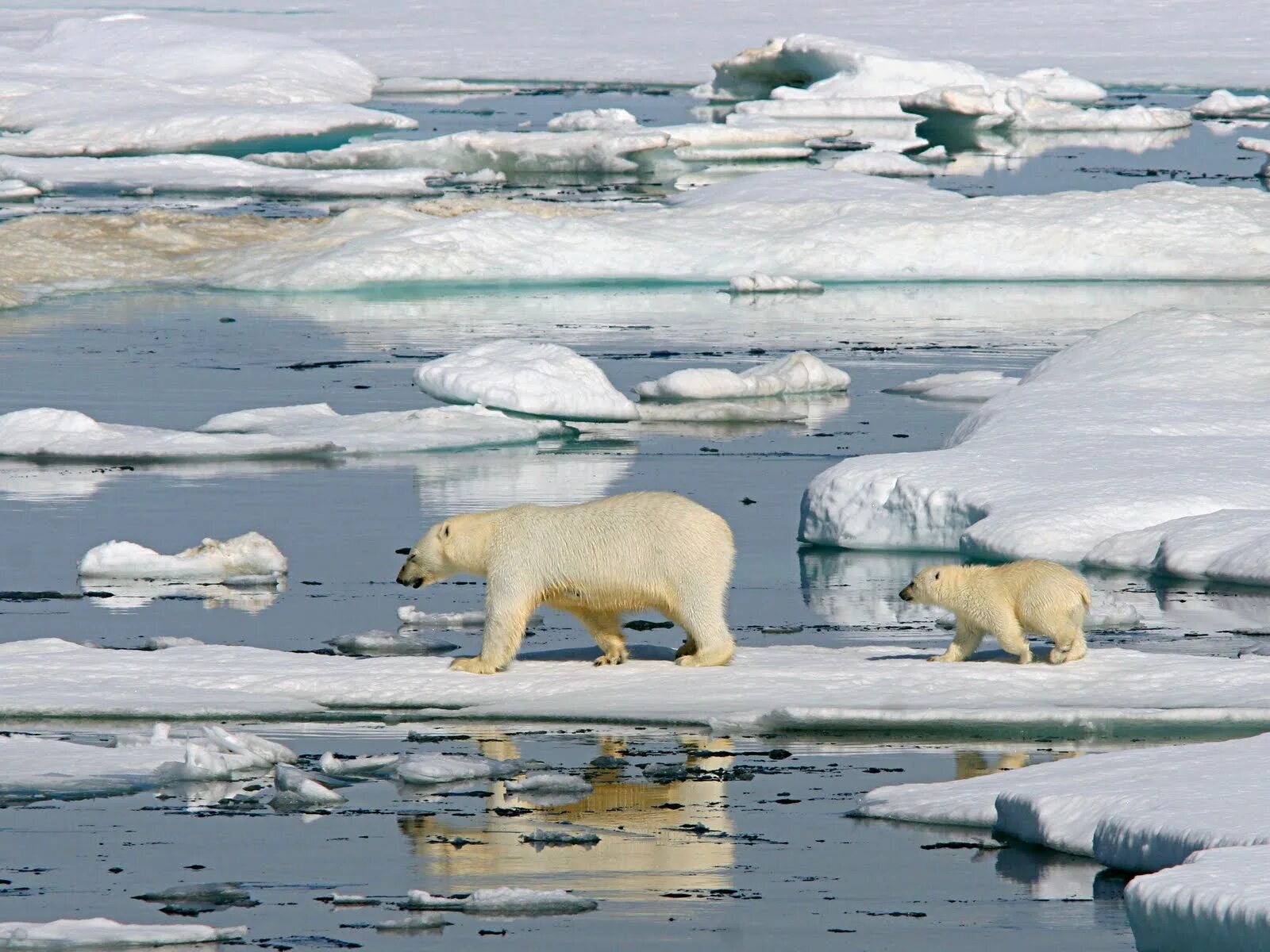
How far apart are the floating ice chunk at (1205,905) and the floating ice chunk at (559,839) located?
133 cm

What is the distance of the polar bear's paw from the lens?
6.39m

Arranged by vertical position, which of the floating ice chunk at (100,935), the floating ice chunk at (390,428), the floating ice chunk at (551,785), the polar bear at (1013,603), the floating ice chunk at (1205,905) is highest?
the floating ice chunk at (390,428)

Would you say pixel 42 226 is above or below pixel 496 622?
above

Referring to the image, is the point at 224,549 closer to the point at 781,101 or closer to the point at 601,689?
the point at 601,689

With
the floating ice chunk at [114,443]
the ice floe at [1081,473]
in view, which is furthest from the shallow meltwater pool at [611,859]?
the floating ice chunk at [114,443]

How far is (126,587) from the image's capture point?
8.42 m

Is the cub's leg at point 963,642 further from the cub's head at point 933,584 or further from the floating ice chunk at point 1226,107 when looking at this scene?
the floating ice chunk at point 1226,107

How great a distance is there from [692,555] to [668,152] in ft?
76.4

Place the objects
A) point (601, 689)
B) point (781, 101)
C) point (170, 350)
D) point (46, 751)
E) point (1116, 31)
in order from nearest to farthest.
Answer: point (46, 751)
point (601, 689)
point (170, 350)
point (781, 101)
point (1116, 31)

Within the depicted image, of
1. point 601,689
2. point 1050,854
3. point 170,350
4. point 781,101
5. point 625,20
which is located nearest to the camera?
point 1050,854

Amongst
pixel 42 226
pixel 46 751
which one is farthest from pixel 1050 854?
pixel 42 226

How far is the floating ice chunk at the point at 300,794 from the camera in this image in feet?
17.0

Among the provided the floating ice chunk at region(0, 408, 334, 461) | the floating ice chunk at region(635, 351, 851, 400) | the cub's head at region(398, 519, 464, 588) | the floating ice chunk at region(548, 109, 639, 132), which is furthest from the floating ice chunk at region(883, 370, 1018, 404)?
the floating ice chunk at region(548, 109, 639, 132)

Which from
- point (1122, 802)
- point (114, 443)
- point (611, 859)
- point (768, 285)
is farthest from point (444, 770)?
point (768, 285)
